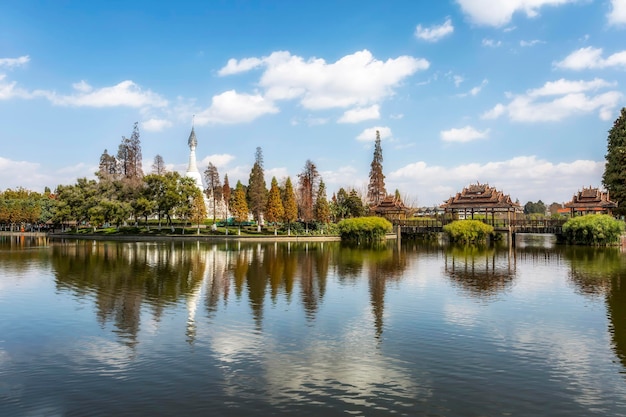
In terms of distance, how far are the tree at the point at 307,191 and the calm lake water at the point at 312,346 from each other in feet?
157

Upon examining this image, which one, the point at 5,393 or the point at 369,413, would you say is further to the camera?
the point at 5,393

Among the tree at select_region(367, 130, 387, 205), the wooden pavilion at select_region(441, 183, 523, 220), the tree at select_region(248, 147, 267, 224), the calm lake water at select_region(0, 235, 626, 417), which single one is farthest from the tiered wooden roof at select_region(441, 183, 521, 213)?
the calm lake water at select_region(0, 235, 626, 417)

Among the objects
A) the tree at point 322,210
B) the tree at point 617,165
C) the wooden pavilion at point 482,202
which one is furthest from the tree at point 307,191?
the tree at point 617,165

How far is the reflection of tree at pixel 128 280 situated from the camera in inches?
738

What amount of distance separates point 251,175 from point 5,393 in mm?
73869

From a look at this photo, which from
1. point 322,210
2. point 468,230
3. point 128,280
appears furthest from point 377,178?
point 128,280

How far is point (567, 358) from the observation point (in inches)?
516

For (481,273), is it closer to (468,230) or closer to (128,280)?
→ (128,280)

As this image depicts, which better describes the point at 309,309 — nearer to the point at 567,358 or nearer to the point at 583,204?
the point at 567,358

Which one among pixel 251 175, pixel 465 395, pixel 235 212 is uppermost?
pixel 251 175

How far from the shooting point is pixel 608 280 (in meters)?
26.9

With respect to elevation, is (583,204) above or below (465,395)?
above

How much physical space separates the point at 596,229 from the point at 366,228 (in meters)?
26.4

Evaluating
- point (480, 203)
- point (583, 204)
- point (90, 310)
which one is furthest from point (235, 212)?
point (90, 310)
